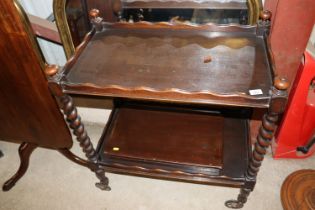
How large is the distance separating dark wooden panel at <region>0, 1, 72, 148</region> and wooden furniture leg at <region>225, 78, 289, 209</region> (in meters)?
0.79

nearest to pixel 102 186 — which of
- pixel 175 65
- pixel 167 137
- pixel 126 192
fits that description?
pixel 126 192

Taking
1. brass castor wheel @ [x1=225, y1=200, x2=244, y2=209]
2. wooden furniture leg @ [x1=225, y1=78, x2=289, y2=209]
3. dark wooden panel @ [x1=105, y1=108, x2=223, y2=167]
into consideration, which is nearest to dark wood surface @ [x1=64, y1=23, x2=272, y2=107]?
wooden furniture leg @ [x1=225, y1=78, x2=289, y2=209]

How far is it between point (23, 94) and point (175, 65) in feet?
2.01

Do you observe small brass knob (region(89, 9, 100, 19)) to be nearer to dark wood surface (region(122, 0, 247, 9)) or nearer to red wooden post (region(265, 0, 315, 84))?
dark wood surface (region(122, 0, 247, 9))

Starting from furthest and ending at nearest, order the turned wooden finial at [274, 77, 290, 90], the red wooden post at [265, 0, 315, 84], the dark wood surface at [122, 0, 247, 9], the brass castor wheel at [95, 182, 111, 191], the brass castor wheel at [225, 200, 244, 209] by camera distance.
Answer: the brass castor wheel at [95, 182, 111, 191] < the brass castor wheel at [225, 200, 244, 209] < the dark wood surface at [122, 0, 247, 9] < the red wooden post at [265, 0, 315, 84] < the turned wooden finial at [274, 77, 290, 90]

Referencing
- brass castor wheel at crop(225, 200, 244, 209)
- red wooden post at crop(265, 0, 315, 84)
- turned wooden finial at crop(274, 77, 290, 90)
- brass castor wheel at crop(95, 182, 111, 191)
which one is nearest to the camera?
turned wooden finial at crop(274, 77, 290, 90)

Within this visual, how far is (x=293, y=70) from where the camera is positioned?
116cm

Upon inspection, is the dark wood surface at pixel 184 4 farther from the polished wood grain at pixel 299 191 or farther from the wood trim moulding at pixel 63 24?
the polished wood grain at pixel 299 191

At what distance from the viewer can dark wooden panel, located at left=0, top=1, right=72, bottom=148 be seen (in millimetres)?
875

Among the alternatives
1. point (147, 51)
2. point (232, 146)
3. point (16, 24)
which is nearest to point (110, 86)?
point (147, 51)

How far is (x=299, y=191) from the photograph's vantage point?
4.41 ft

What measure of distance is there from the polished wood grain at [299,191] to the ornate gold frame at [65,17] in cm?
86

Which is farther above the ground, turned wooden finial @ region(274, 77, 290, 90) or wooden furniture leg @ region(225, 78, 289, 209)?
turned wooden finial @ region(274, 77, 290, 90)

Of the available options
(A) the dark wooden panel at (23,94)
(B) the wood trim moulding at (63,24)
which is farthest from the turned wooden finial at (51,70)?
(B) the wood trim moulding at (63,24)
